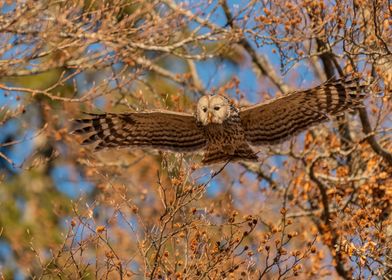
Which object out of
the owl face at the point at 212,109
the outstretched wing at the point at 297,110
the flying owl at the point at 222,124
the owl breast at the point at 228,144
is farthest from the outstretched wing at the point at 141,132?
the outstretched wing at the point at 297,110

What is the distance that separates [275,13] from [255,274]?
3836 millimetres

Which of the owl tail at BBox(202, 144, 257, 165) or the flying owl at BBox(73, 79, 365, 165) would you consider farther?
the owl tail at BBox(202, 144, 257, 165)

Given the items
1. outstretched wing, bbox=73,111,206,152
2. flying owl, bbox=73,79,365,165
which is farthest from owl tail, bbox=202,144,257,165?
outstretched wing, bbox=73,111,206,152

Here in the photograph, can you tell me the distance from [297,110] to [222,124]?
1013mm

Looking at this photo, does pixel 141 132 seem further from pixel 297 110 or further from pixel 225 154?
pixel 297 110

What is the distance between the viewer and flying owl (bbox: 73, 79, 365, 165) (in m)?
9.43

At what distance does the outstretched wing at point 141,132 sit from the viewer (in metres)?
9.84

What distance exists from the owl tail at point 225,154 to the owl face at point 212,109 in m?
0.44

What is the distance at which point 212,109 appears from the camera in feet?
30.9

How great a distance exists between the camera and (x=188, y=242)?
23.7ft

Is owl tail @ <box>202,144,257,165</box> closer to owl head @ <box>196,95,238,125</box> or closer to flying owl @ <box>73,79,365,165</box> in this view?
flying owl @ <box>73,79,365,165</box>

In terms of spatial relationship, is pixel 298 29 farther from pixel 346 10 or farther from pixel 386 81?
pixel 386 81

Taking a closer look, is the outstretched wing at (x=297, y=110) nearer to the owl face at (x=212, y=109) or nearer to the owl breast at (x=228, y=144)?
the owl breast at (x=228, y=144)

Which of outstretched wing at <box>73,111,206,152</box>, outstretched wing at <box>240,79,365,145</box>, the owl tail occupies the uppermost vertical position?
outstretched wing at <box>73,111,206,152</box>
